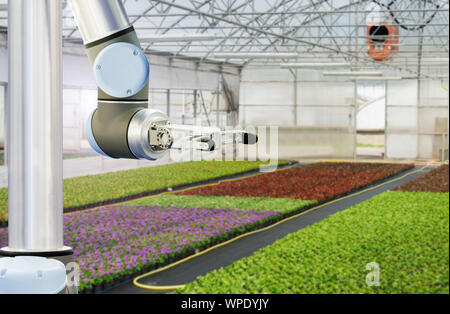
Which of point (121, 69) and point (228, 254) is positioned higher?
point (121, 69)

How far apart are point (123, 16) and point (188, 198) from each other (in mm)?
12684

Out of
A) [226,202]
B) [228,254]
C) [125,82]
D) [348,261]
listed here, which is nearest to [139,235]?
[228,254]

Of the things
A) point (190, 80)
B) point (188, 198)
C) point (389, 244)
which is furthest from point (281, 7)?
point (389, 244)

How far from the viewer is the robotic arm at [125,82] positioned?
64 centimetres

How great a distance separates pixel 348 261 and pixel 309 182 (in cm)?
978

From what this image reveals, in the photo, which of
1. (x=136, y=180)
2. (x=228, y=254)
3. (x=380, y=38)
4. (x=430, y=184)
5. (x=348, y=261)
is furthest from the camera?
(x=380, y=38)

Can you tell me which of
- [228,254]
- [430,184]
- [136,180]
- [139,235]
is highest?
[136,180]

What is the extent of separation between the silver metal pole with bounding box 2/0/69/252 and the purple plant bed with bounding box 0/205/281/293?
5723 mm

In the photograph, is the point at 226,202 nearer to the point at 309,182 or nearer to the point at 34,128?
the point at 309,182

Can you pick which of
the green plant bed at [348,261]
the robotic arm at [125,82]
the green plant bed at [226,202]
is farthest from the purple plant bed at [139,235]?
the robotic arm at [125,82]

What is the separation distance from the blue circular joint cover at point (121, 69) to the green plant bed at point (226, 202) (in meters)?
10.7

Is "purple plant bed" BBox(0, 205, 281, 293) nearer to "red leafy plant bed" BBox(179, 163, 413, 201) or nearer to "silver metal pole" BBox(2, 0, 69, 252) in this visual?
"red leafy plant bed" BBox(179, 163, 413, 201)

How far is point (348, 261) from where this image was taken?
6.62m

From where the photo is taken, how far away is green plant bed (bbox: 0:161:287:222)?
1246cm
